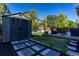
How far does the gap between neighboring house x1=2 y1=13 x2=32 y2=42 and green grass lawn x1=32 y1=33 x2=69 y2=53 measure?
0.10 metres

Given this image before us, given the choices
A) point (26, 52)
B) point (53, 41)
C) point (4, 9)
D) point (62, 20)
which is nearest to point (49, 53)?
point (53, 41)

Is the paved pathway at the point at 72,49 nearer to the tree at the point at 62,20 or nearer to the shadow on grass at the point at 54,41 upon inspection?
the shadow on grass at the point at 54,41

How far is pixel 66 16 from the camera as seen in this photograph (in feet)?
8.84

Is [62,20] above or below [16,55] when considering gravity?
above

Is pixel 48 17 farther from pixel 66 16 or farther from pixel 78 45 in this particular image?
pixel 78 45

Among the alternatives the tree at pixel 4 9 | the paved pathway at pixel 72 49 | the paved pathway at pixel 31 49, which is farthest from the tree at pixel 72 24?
the tree at pixel 4 9

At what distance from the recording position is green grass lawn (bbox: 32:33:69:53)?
2705mm

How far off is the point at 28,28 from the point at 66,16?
397mm

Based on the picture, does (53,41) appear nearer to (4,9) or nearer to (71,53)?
(71,53)

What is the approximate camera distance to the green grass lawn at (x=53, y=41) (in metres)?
2.71

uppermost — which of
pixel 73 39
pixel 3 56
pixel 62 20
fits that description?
pixel 62 20

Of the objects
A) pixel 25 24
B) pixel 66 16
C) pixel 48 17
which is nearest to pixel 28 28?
pixel 25 24

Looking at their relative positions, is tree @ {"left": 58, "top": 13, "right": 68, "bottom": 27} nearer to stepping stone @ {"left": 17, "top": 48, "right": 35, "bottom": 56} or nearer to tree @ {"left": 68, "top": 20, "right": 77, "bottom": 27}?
tree @ {"left": 68, "top": 20, "right": 77, "bottom": 27}

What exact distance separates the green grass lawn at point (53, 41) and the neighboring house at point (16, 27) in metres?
0.10
